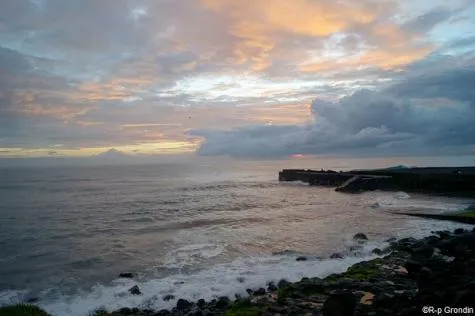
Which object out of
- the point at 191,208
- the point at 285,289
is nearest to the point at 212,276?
the point at 285,289

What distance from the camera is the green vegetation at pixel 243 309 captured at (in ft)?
38.6

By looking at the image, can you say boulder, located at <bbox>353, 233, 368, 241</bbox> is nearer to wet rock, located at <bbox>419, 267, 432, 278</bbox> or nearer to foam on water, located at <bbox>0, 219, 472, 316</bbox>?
foam on water, located at <bbox>0, 219, 472, 316</bbox>

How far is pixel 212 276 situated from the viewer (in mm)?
17812

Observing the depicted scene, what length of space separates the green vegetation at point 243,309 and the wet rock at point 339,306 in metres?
3.52

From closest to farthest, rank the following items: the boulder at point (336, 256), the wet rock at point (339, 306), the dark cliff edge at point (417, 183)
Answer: the wet rock at point (339, 306) → the boulder at point (336, 256) → the dark cliff edge at point (417, 183)

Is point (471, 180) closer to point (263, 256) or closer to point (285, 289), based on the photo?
point (263, 256)

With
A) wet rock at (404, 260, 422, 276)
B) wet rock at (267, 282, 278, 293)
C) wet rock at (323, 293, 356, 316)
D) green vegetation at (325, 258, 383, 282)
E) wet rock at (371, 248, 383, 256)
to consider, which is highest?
wet rock at (323, 293, 356, 316)

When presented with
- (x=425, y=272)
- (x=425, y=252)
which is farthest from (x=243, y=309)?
(x=425, y=252)

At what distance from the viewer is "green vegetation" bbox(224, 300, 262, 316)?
38.6 feet

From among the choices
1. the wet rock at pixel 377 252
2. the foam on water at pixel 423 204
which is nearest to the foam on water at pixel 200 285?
the wet rock at pixel 377 252

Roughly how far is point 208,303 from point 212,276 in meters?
3.47

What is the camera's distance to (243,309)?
12266mm

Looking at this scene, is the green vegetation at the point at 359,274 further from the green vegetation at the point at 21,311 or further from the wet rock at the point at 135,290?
the green vegetation at the point at 21,311

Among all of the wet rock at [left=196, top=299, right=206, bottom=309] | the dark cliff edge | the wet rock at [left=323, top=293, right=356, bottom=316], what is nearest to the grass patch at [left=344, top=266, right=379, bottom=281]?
the wet rock at [left=196, top=299, right=206, bottom=309]
